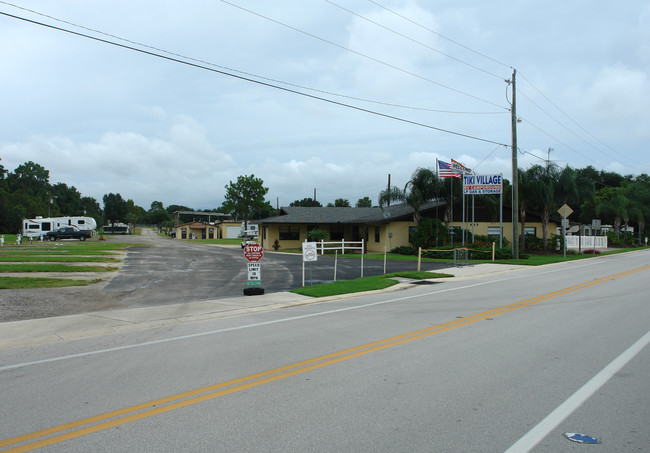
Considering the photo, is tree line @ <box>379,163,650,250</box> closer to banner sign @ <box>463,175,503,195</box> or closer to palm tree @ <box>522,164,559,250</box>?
palm tree @ <box>522,164,559,250</box>

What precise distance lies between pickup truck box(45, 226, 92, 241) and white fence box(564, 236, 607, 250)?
54.2m

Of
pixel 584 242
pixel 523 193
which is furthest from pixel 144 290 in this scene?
pixel 584 242

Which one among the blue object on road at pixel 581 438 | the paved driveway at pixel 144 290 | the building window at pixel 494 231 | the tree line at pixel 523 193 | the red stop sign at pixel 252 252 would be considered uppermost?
the tree line at pixel 523 193

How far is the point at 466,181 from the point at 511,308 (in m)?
23.5

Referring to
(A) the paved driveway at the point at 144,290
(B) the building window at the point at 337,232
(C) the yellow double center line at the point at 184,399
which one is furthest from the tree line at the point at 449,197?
(C) the yellow double center line at the point at 184,399

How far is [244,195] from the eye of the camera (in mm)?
66000

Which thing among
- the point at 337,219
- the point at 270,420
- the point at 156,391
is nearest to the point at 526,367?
the point at 270,420

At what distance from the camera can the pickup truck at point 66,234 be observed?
183 feet

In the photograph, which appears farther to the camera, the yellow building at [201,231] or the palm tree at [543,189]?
the yellow building at [201,231]

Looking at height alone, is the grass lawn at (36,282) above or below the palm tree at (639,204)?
below

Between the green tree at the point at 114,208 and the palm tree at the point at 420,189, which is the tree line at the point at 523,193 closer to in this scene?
the palm tree at the point at 420,189

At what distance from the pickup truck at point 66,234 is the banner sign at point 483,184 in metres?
47.6

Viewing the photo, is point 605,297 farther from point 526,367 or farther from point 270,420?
point 270,420

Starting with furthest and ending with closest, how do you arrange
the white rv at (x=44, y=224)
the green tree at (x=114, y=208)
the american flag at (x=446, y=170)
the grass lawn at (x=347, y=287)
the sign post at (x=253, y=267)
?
the green tree at (x=114, y=208), the white rv at (x=44, y=224), the american flag at (x=446, y=170), the grass lawn at (x=347, y=287), the sign post at (x=253, y=267)
